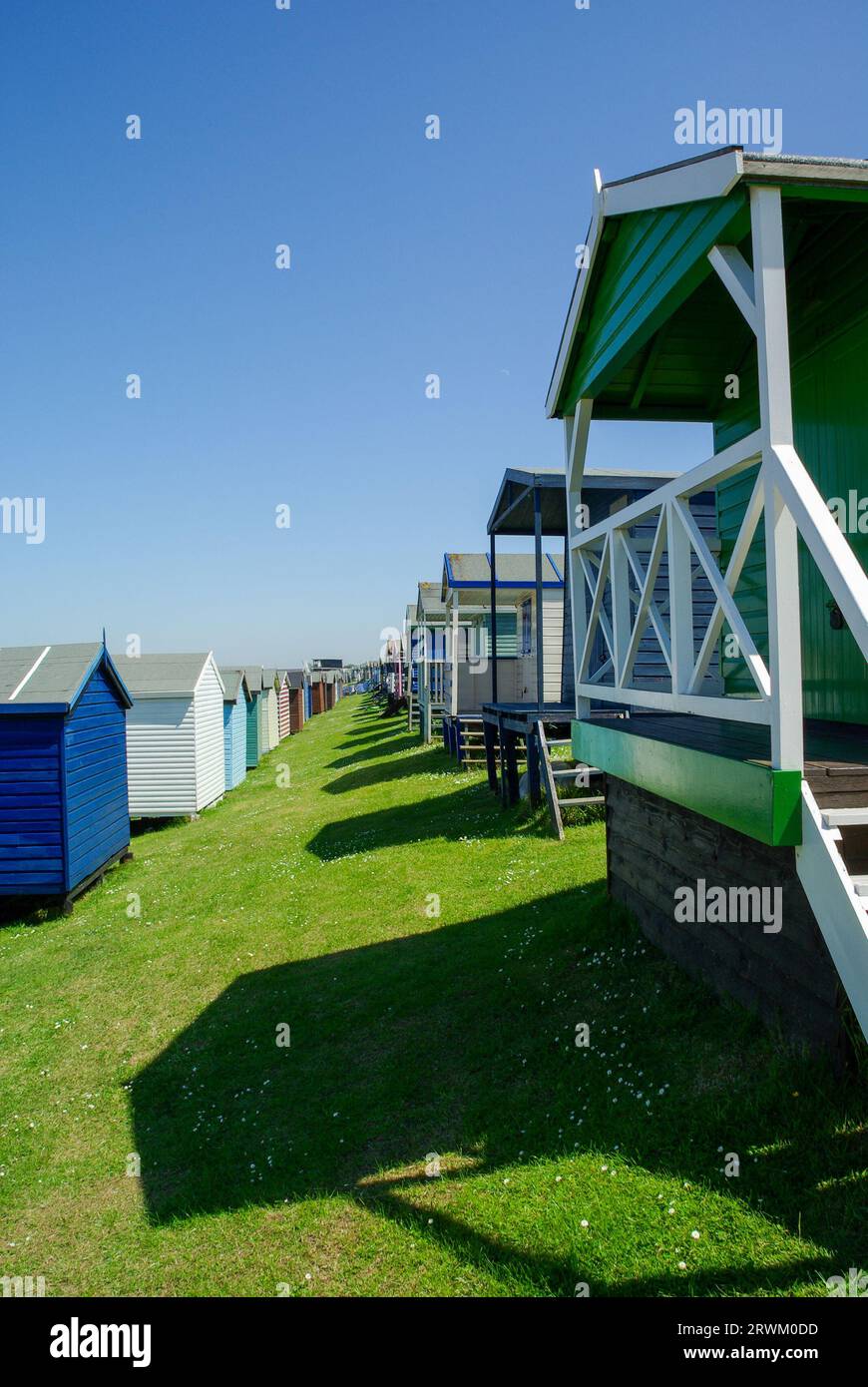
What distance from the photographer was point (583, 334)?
6180 millimetres

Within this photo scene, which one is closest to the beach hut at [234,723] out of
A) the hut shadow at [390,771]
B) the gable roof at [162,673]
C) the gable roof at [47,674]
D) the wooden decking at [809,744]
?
the hut shadow at [390,771]

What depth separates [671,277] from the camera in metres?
4.42

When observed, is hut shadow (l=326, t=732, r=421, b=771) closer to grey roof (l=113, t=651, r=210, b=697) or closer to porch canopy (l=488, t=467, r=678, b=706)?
grey roof (l=113, t=651, r=210, b=697)

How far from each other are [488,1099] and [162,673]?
15.7 m

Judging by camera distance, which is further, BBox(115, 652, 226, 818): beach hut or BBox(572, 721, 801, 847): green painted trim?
BBox(115, 652, 226, 818): beach hut

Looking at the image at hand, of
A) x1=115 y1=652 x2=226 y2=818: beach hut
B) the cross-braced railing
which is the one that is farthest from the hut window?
the cross-braced railing

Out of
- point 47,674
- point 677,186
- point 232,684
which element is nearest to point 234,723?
point 232,684

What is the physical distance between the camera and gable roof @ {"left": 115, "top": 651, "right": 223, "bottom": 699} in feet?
59.4

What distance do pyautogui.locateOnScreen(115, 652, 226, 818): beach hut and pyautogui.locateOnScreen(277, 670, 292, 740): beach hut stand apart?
18989 mm

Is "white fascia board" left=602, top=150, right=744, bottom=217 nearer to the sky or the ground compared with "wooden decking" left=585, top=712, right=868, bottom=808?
nearer to the sky

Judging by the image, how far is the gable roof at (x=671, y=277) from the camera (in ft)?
11.1

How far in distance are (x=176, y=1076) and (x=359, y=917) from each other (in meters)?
3.36

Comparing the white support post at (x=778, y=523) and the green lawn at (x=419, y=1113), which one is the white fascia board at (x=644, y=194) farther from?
the green lawn at (x=419, y=1113)
